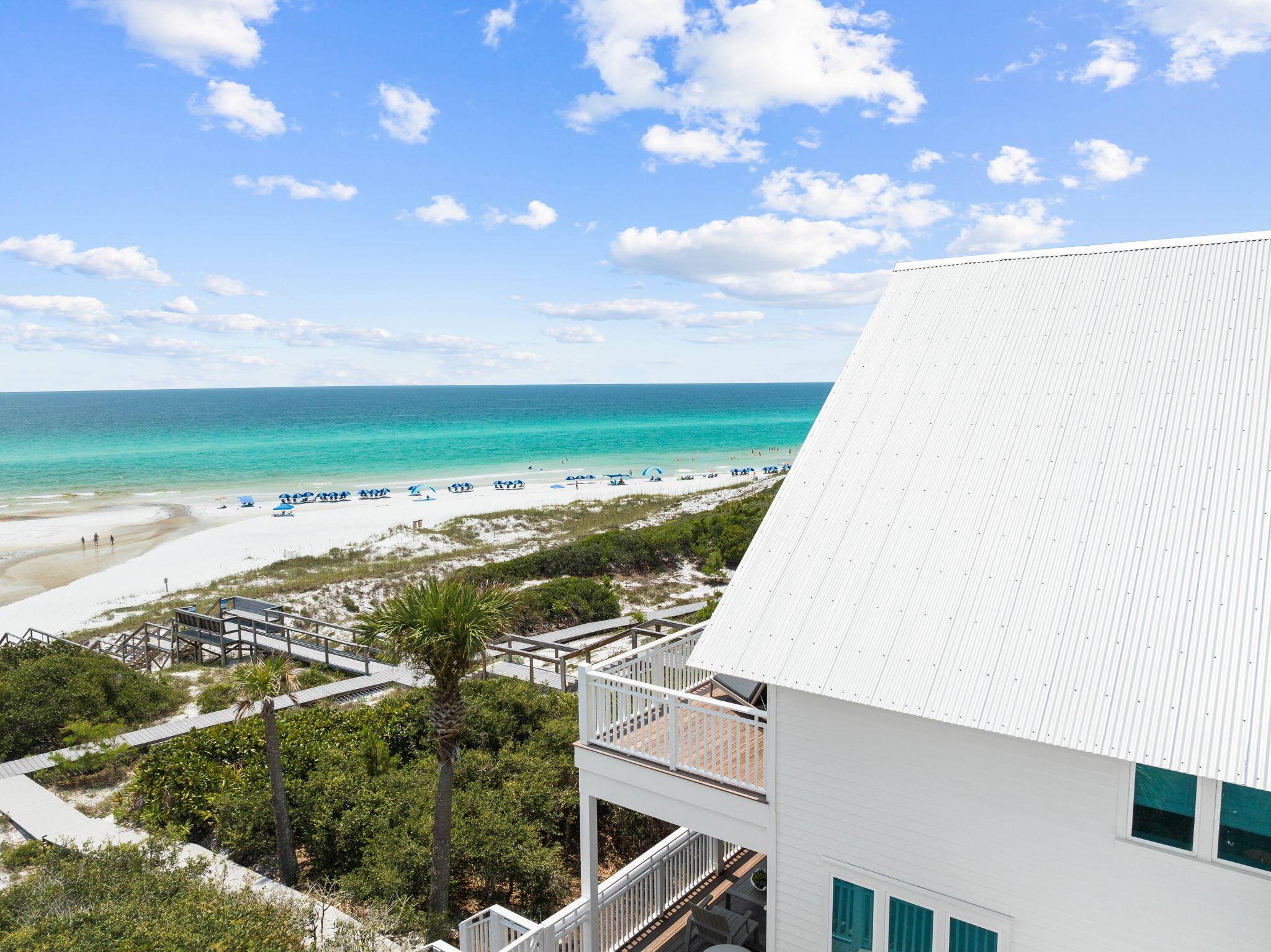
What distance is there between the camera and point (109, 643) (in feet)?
83.8

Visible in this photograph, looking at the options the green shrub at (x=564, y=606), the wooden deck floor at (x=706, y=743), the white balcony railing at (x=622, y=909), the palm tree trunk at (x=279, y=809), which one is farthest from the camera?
the green shrub at (x=564, y=606)

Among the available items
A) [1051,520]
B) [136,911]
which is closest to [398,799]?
[136,911]

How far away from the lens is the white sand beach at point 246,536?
32.7 metres

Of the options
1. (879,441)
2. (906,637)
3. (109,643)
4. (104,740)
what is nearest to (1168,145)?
(879,441)

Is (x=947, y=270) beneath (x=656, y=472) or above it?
above

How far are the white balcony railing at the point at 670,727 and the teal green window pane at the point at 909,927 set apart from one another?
164 cm

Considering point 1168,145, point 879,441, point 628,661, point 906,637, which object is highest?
point 1168,145

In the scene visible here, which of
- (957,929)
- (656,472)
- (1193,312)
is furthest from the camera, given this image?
(656,472)

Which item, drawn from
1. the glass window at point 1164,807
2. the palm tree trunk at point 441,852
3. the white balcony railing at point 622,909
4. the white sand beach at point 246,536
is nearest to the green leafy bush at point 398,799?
the palm tree trunk at point 441,852

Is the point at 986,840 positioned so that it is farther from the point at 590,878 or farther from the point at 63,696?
the point at 63,696

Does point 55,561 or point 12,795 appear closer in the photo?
point 12,795

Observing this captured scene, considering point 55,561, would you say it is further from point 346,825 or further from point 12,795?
point 346,825

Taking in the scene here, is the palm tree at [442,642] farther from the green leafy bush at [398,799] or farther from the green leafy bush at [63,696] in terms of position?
the green leafy bush at [63,696]

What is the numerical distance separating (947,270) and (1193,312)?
114 inches
